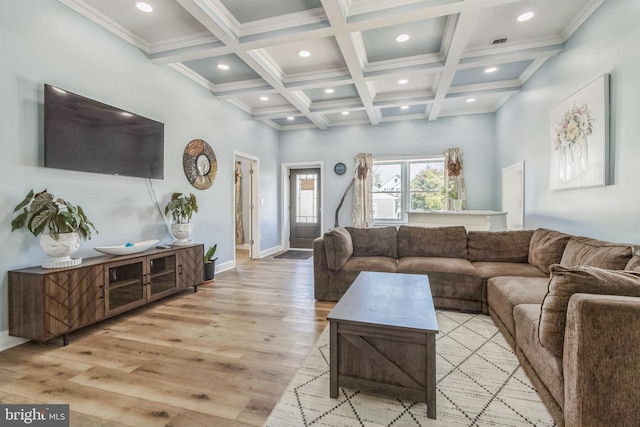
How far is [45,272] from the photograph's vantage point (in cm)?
218

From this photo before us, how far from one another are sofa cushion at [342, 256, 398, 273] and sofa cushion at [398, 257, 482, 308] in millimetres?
120

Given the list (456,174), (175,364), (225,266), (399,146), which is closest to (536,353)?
(175,364)

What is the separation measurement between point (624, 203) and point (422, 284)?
5.68ft

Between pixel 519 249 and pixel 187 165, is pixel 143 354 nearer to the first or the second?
pixel 187 165

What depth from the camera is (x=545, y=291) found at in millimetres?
2182

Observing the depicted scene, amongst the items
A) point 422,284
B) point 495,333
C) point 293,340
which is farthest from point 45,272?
point 495,333

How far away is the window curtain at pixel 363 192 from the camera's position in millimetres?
6336

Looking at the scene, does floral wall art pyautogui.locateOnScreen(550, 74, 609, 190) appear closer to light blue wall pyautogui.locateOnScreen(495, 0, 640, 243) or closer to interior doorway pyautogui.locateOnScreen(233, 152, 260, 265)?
light blue wall pyautogui.locateOnScreen(495, 0, 640, 243)

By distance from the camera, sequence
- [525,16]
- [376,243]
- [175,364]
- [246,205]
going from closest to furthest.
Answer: [175,364], [525,16], [376,243], [246,205]

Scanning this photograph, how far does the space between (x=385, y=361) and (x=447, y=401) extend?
45cm

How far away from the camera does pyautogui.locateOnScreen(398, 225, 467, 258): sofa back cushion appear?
353cm

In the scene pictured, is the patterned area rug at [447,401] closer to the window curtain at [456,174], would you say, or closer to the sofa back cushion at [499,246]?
the sofa back cushion at [499,246]

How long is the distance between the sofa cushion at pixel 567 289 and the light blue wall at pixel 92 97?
368cm

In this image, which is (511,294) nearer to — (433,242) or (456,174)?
(433,242)
